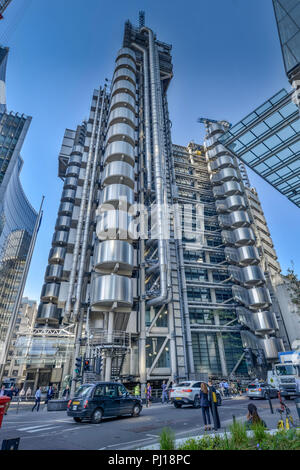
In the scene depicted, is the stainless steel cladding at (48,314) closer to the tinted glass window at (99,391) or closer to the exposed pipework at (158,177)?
the exposed pipework at (158,177)

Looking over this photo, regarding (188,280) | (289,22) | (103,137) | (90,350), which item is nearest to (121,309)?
(90,350)

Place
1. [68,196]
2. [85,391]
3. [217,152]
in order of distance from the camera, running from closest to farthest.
Answer: [85,391]
[68,196]
[217,152]

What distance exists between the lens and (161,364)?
31484mm

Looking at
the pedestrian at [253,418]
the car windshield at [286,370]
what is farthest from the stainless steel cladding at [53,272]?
the pedestrian at [253,418]

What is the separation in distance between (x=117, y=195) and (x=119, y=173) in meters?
3.50

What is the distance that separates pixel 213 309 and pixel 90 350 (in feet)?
63.6

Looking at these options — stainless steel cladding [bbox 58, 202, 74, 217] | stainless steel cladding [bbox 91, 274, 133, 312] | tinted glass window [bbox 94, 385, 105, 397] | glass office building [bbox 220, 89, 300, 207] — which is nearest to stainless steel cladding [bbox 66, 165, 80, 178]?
stainless steel cladding [bbox 58, 202, 74, 217]

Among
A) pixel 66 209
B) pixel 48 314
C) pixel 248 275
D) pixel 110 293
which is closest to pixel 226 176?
pixel 248 275

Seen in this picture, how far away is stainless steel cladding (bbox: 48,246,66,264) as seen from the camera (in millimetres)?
46344

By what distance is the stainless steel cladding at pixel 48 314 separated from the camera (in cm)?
4272

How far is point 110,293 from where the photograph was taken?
93.4 feet

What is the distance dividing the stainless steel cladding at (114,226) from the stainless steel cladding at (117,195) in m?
1.83

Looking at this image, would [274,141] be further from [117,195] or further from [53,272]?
[53,272]

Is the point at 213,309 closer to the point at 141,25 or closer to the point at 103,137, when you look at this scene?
the point at 103,137
